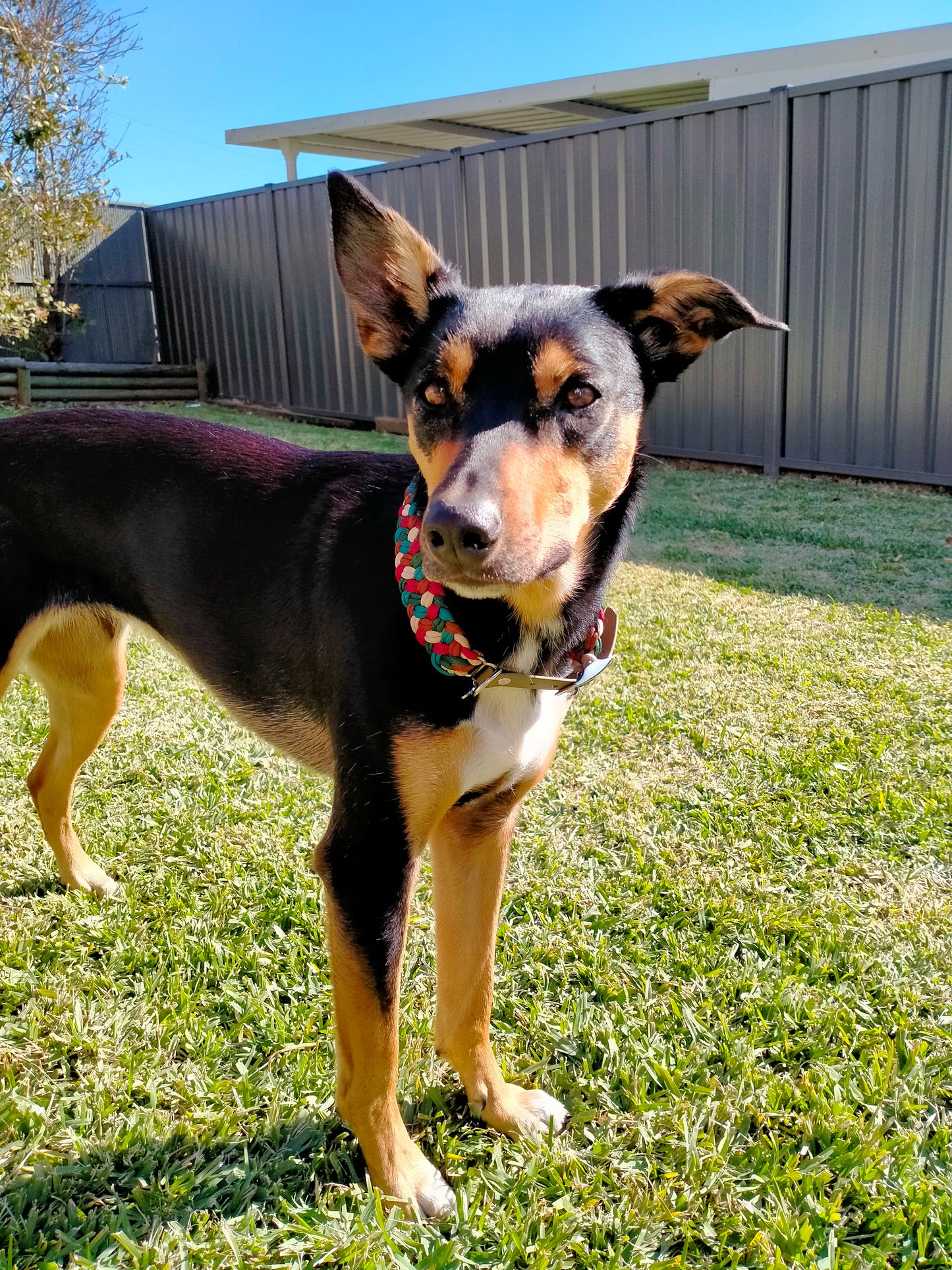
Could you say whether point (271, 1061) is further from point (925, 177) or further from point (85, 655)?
point (925, 177)

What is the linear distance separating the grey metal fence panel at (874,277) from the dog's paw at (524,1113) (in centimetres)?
711

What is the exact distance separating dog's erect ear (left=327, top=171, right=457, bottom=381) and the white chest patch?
819 millimetres

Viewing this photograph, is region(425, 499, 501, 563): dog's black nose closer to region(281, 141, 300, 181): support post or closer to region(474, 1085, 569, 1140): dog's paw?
region(474, 1085, 569, 1140): dog's paw

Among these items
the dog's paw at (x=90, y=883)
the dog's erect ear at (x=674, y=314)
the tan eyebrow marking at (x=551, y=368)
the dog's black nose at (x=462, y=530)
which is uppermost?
the dog's erect ear at (x=674, y=314)

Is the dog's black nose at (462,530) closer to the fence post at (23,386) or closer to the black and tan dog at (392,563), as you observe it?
the black and tan dog at (392,563)

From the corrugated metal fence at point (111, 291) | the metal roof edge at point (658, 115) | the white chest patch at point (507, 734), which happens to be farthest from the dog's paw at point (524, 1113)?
the corrugated metal fence at point (111, 291)

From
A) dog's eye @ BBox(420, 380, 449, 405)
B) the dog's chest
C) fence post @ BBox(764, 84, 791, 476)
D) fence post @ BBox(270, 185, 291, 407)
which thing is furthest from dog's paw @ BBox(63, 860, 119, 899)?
fence post @ BBox(270, 185, 291, 407)

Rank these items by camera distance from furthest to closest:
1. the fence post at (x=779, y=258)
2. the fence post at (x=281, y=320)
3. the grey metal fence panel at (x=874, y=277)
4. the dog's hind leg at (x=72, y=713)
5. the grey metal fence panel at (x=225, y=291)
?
the grey metal fence panel at (x=225, y=291), the fence post at (x=281, y=320), the fence post at (x=779, y=258), the grey metal fence panel at (x=874, y=277), the dog's hind leg at (x=72, y=713)

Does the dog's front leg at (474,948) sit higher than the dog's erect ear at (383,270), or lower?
lower

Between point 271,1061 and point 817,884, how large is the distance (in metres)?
1.63

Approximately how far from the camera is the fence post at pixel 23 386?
12.0m

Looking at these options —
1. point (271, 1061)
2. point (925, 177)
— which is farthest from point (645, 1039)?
point (925, 177)

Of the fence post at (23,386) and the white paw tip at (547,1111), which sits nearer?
the white paw tip at (547,1111)

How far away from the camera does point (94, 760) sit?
11.2ft
